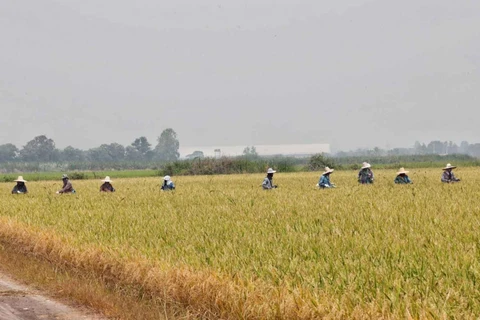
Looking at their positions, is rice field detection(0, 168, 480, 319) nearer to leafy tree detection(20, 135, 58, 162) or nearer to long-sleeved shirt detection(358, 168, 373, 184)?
long-sleeved shirt detection(358, 168, 373, 184)

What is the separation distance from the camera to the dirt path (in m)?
7.08

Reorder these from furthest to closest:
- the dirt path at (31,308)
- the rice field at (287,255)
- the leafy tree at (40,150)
Result: the leafy tree at (40,150) → the dirt path at (31,308) → the rice field at (287,255)

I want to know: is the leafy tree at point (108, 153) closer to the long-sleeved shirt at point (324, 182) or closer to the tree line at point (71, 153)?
the tree line at point (71, 153)

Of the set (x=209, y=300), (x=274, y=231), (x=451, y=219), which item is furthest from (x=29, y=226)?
(x=451, y=219)

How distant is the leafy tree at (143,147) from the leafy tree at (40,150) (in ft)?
77.3

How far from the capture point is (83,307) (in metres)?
7.59

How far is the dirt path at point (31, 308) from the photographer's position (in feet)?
23.2

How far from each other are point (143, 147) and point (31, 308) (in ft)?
589

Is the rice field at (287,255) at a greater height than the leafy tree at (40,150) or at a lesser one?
lesser

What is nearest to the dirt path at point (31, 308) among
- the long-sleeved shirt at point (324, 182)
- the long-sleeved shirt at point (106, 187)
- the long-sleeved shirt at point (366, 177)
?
the long-sleeved shirt at point (324, 182)

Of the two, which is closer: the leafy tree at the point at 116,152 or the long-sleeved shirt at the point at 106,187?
the long-sleeved shirt at the point at 106,187

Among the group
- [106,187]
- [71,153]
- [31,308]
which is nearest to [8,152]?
[71,153]

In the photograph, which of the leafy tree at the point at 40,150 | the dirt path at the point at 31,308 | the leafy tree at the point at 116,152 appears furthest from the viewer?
the leafy tree at the point at 116,152

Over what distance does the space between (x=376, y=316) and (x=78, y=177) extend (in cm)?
5644
